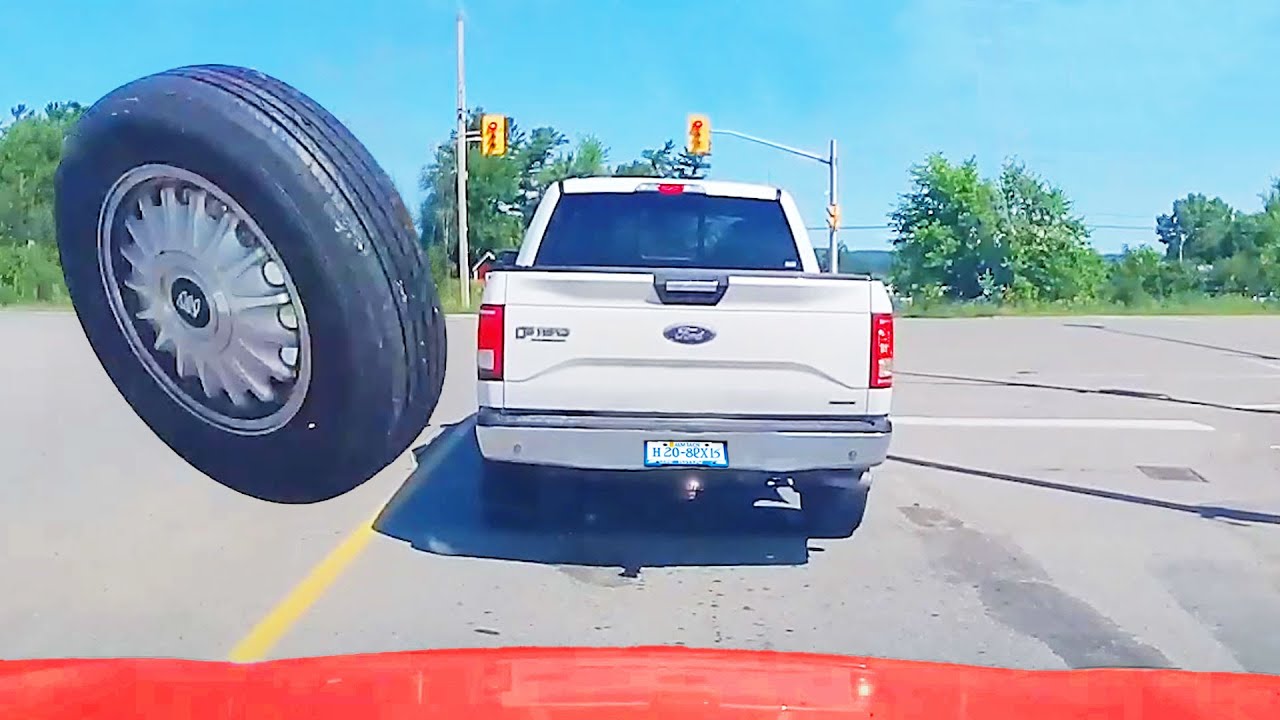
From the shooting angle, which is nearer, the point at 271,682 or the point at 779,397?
→ the point at 271,682

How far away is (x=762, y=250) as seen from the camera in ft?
26.9

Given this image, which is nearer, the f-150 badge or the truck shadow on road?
the f-150 badge

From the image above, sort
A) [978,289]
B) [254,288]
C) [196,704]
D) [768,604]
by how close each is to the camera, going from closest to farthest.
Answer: [196,704], [254,288], [768,604], [978,289]

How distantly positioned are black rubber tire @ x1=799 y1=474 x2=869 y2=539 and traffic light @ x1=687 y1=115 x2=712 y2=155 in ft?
16.7

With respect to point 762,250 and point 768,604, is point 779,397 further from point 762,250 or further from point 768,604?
point 762,250

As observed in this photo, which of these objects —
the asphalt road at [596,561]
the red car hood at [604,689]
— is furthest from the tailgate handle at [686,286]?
the red car hood at [604,689]

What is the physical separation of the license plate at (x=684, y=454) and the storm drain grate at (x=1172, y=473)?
15.9ft

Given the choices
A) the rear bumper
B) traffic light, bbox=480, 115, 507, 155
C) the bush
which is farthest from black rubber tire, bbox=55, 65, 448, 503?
the rear bumper

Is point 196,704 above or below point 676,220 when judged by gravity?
below

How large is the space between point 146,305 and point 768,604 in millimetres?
3192

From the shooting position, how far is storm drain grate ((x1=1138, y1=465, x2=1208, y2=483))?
10234mm

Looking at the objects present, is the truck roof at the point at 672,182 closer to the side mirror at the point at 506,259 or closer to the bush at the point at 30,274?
the side mirror at the point at 506,259

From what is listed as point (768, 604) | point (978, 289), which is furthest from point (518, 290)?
point (978, 289)

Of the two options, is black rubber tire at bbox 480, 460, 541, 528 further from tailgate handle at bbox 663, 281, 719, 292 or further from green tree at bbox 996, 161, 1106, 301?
green tree at bbox 996, 161, 1106, 301
